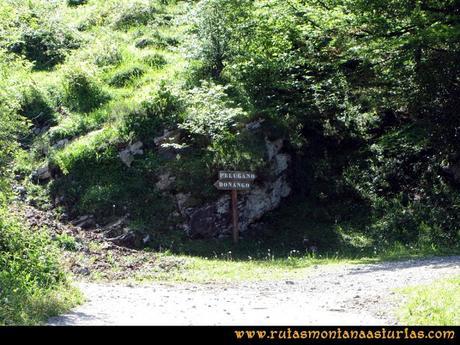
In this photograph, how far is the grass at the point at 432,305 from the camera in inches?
323

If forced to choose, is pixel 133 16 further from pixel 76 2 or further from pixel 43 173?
pixel 43 173

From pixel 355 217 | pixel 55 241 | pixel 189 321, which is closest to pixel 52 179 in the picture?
pixel 55 241

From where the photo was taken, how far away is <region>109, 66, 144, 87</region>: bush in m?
21.7

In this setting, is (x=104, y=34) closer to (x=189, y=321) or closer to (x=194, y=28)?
(x=194, y=28)

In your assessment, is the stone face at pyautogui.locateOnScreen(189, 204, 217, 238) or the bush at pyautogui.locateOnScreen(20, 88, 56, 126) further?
the bush at pyautogui.locateOnScreen(20, 88, 56, 126)

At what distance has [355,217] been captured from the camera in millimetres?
18391

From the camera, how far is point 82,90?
20984mm

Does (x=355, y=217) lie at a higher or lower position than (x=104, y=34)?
lower

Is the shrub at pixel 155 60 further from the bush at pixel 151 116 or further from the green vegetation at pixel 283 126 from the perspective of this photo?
the bush at pixel 151 116

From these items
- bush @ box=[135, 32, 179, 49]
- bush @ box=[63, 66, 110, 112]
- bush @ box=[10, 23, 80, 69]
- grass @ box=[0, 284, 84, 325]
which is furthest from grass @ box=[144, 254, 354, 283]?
bush @ box=[10, 23, 80, 69]

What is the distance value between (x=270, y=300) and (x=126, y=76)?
12.9 metres

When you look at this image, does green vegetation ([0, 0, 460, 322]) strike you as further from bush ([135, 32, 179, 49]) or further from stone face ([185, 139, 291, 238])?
bush ([135, 32, 179, 49])

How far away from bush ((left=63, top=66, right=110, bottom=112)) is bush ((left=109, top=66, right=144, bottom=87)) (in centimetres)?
59

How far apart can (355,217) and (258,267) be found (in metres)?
4.65
